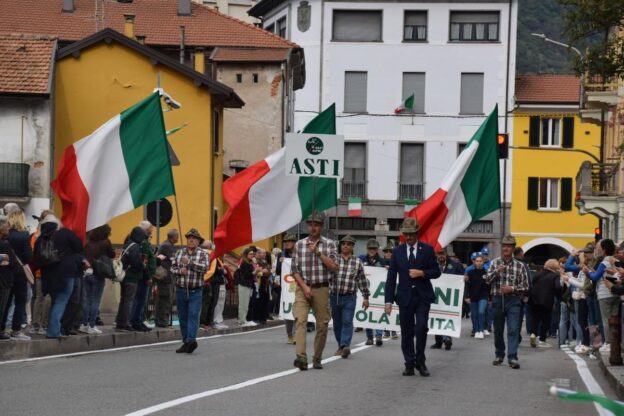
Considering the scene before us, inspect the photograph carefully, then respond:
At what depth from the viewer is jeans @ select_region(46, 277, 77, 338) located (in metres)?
19.9

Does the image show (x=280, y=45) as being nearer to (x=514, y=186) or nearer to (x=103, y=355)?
(x=514, y=186)

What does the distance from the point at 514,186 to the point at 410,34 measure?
340 inches

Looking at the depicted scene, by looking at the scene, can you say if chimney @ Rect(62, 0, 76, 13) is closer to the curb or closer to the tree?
the tree

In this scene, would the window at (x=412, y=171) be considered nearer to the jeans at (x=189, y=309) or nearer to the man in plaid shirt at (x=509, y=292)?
the jeans at (x=189, y=309)

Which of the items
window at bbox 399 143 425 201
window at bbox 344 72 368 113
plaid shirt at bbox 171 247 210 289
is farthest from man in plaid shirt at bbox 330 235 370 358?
window at bbox 344 72 368 113

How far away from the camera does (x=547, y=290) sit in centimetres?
2761

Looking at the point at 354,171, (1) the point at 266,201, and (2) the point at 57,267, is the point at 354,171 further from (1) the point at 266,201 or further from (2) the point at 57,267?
(2) the point at 57,267

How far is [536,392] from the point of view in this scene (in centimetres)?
1535

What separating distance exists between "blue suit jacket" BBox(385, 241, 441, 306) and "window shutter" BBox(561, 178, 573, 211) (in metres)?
52.6

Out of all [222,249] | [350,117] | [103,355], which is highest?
[350,117]

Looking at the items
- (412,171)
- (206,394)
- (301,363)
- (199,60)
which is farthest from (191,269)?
(412,171)

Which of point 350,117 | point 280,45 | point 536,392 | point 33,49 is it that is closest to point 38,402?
point 536,392

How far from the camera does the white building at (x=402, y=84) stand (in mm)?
66812

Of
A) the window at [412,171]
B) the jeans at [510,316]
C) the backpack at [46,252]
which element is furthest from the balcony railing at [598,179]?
the backpack at [46,252]
